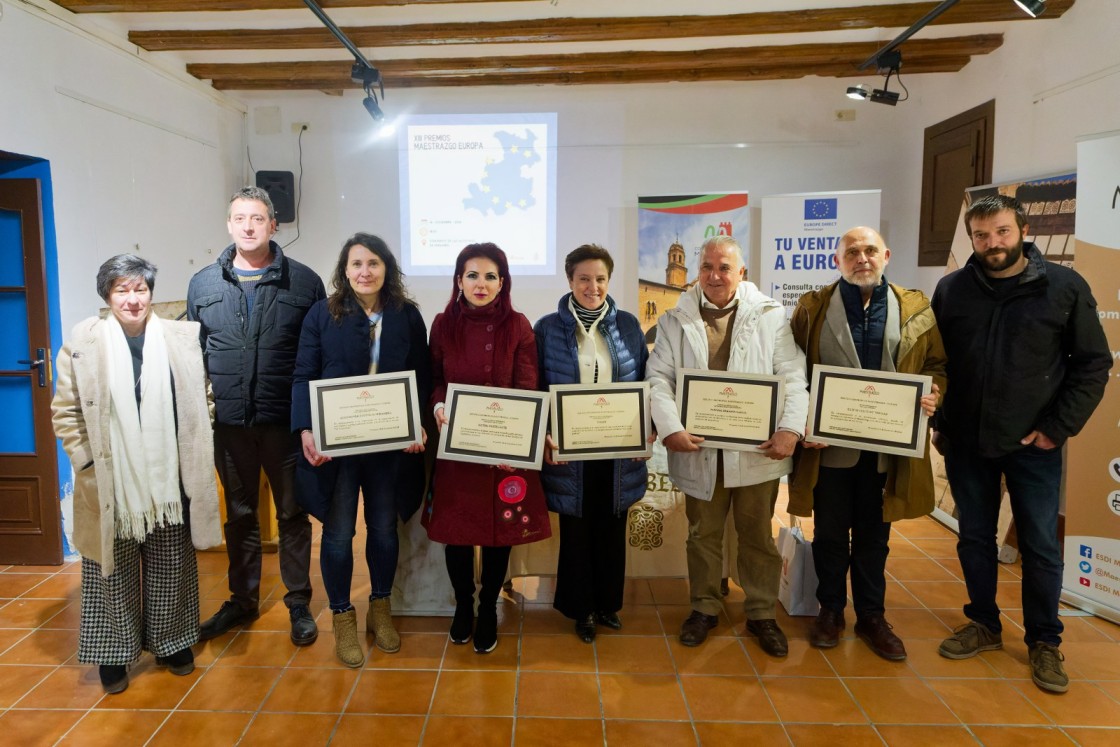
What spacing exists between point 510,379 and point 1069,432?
1920 millimetres

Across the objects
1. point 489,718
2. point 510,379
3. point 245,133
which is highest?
point 245,133

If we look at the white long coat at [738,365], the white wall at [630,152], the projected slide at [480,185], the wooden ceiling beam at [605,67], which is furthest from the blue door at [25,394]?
the white long coat at [738,365]

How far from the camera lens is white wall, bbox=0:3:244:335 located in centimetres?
334

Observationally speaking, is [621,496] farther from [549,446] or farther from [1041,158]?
[1041,158]

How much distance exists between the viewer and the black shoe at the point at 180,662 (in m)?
2.47

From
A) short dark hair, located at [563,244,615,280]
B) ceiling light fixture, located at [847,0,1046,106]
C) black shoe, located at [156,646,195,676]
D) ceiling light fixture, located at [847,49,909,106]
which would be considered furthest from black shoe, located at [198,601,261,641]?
ceiling light fixture, located at [847,49,909,106]

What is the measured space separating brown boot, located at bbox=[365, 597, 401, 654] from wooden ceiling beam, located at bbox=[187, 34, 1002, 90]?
11.9ft

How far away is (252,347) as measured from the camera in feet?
8.20

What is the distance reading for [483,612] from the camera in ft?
8.74

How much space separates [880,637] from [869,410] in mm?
929

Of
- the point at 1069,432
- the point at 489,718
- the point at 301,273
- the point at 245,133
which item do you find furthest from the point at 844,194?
the point at 245,133

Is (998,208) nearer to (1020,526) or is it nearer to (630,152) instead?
(1020,526)

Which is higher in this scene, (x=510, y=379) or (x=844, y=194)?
(x=844, y=194)

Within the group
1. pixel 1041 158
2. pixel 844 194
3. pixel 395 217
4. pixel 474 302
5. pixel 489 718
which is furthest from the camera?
pixel 395 217
